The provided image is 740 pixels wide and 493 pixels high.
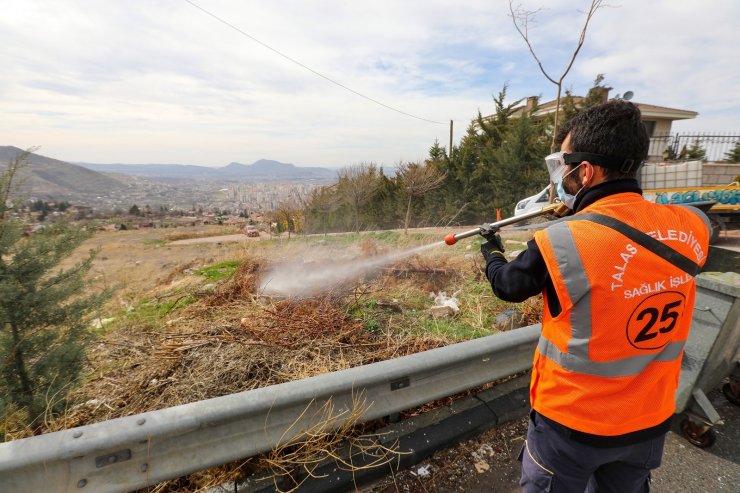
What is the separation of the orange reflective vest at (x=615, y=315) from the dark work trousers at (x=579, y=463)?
102 millimetres

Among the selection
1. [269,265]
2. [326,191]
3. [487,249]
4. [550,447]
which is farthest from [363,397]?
[326,191]

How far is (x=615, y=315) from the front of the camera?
48.6 inches

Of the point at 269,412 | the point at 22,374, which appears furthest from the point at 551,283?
the point at 22,374

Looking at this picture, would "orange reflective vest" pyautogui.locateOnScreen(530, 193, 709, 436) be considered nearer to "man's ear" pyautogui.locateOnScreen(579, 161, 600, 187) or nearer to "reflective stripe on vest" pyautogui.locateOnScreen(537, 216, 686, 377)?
"reflective stripe on vest" pyautogui.locateOnScreen(537, 216, 686, 377)

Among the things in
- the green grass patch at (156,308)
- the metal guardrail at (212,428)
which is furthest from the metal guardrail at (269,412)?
the green grass patch at (156,308)

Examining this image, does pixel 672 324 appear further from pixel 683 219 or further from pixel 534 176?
pixel 534 176

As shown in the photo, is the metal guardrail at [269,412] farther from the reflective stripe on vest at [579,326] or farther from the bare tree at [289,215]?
the bare tree at [289,215]

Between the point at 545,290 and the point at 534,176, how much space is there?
67.1 feet

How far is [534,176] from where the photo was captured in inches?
768

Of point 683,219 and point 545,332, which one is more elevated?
point 683,219

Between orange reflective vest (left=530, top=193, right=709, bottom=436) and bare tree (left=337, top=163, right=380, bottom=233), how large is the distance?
60.7ft

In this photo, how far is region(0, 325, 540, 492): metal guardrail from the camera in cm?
144

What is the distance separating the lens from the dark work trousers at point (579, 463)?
1380mm

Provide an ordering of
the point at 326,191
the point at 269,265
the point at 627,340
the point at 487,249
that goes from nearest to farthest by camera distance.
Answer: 1. the point at 627,340
2. the point at 487,249
3. the point at 269,265
4. the point at 326,191
